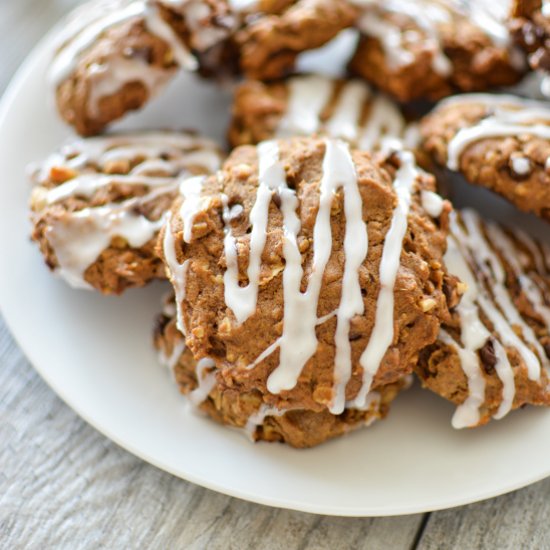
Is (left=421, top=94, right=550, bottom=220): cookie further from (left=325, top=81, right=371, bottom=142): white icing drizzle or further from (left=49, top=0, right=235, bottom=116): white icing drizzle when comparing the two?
(left=49, top=0, right=235, bottom=116): white icing drizzle

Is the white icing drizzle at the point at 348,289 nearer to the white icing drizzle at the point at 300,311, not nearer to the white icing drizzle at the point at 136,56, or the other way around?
the white icing drizzle at the point at 300,311

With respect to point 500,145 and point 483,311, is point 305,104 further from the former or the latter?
point 483,311

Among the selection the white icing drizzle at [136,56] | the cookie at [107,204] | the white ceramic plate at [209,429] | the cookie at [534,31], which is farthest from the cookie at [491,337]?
the white icing drizzle at [136,56]

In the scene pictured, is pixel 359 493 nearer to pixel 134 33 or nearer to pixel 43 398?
pixel 43 398

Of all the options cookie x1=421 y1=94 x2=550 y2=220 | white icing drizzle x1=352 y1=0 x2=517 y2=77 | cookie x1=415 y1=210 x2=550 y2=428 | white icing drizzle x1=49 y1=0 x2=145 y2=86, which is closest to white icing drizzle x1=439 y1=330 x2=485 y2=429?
cookie x1=415 y1=210 x2=550 y2=428

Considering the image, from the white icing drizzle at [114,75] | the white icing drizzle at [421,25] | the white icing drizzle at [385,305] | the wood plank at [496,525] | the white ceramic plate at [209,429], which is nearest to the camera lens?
the white icing drizzle at [385,305]


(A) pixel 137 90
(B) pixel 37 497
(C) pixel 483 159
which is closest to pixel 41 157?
(A) pixel 137 90

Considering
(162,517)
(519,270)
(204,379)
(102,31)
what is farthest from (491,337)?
(102,31)
